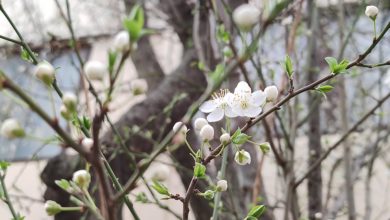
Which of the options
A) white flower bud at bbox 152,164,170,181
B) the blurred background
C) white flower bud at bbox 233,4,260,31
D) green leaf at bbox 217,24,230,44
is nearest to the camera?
white flower bud at bbox 233,4,260,31

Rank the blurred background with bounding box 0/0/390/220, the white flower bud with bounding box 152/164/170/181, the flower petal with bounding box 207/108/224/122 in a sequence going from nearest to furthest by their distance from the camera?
the white flower bud with bounding box 152/164/170/181 → the flower petal with bounding box 207/108/224/122 → the blurred background with bounding box 0/0/390/220

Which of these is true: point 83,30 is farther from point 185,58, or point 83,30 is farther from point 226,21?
point 226,21

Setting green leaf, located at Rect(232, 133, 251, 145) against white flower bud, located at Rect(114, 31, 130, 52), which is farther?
green leaf, located at Rect(232, 133, 251, 145)

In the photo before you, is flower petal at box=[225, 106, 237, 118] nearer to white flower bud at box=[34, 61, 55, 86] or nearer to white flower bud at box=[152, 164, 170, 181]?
white flower bud at box=[152, 164, 170, 181]

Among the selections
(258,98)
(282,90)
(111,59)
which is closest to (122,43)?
(111,59)

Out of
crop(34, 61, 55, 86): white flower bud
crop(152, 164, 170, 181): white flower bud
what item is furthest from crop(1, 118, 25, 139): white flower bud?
crop(152, 164, 170, 181): white flower bud

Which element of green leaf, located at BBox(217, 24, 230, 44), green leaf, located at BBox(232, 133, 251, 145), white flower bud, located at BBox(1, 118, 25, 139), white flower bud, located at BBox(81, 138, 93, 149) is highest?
green leaf, located at BBox(217, 24, 230, 44)

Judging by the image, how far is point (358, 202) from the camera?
3.10m

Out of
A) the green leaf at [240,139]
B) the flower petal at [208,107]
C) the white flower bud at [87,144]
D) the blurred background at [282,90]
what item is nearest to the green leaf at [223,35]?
the blurred background at [282,90]

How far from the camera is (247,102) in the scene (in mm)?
469

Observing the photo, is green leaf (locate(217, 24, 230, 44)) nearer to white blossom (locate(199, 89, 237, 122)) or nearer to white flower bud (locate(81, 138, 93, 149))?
white blossom (locate(199, 89, 237, 122))

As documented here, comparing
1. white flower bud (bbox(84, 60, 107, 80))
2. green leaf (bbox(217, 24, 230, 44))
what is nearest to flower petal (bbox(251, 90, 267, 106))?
white flower bud (bbox(84, 60, 107, 80))

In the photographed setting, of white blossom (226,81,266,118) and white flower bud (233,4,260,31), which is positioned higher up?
white blossom (226,81,266,118)

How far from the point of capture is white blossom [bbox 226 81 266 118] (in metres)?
0.46
